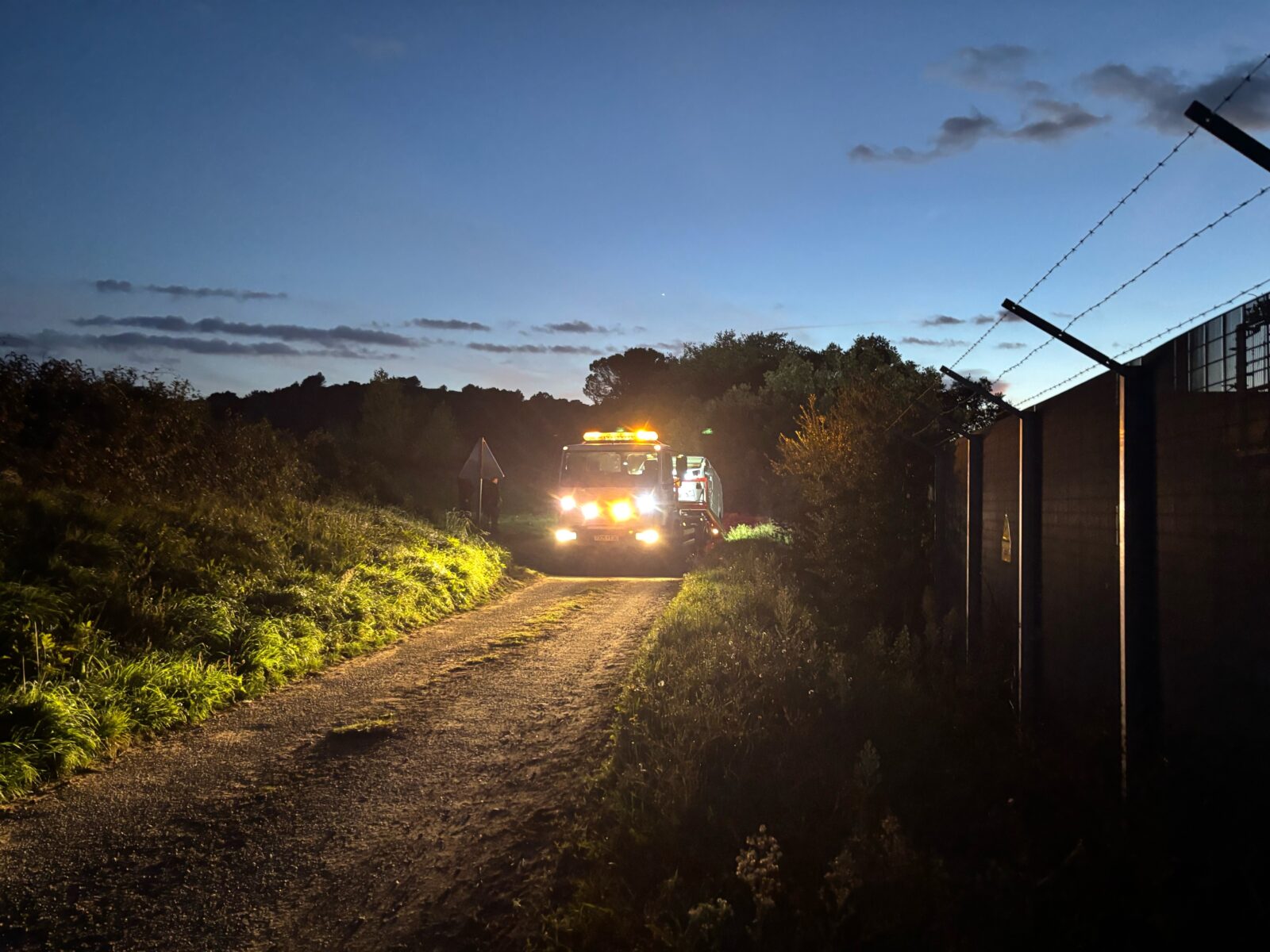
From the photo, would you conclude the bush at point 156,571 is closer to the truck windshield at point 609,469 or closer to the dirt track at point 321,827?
the dirt track at point 321,827

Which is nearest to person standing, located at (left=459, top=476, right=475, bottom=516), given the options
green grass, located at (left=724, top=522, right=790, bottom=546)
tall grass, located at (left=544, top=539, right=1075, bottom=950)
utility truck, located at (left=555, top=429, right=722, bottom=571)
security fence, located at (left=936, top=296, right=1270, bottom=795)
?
utility truck, located at (left=555, top=429, right=722, bottom=571)

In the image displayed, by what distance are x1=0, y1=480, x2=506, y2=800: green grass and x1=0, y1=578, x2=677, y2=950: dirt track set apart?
46 cm

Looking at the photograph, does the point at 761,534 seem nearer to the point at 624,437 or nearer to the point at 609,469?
the point at 624,437

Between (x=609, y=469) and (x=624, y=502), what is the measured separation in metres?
Result: 1.10

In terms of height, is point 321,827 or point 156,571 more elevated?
point 156,571

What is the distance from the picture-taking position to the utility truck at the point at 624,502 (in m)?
23.2

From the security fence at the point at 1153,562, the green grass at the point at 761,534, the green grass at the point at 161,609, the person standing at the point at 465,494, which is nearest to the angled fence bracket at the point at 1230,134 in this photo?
the security fence at the point at 1153,562

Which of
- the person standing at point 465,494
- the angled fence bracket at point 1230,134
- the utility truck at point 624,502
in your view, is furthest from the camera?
the person standing at point 465,494

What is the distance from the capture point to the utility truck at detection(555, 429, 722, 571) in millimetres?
23172

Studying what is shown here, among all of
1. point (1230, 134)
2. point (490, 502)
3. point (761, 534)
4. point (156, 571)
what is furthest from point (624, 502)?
point (1230, 134)

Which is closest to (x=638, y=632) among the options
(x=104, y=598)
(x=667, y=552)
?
(x=104, y=598)

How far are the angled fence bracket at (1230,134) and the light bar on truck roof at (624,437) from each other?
66.8 ft

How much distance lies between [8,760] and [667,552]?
18372 millimetres

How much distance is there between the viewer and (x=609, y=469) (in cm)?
2373
